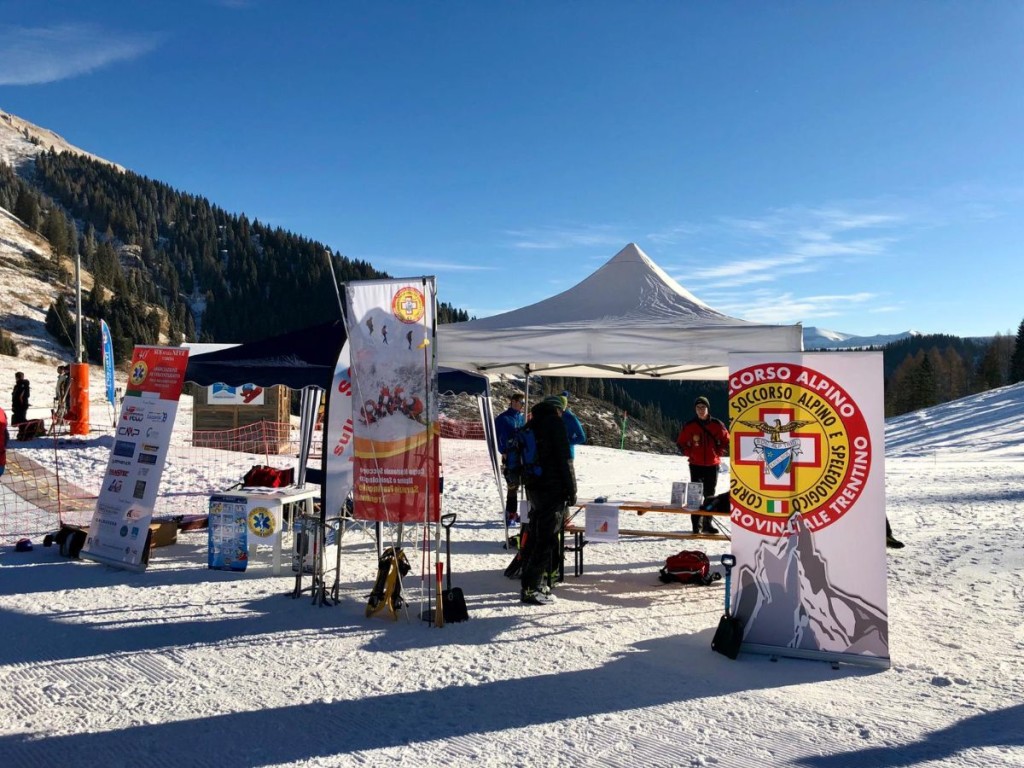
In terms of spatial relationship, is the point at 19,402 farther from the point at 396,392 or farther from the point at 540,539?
the point at 540,539

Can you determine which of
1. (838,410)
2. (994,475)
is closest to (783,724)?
(838,410)

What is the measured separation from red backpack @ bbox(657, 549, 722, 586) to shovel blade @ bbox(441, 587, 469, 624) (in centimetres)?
224

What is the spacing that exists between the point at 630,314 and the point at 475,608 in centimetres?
313

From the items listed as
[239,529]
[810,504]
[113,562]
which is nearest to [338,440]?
[239,529]

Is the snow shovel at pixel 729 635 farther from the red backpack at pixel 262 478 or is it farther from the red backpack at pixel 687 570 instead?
A: the red backpack at pixel 262 478

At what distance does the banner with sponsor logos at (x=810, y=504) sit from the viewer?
4.65m

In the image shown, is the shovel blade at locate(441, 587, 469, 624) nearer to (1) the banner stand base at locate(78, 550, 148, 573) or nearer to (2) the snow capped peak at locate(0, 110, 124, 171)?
(1) the banner stand base at locate(78, 550, 148, 573)

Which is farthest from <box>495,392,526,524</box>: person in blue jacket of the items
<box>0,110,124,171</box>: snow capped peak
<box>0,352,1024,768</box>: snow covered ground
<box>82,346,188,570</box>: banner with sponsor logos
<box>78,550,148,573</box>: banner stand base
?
<box>0,110,124,171</box>: snow capped peak

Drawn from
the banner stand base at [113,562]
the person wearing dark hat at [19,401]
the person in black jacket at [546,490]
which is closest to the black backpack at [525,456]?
the person in black jacket at [546,490]

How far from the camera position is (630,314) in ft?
23.1

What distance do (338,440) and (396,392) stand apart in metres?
2.28

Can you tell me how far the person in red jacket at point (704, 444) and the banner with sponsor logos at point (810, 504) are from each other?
11.1 feet

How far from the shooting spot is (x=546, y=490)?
5.89m

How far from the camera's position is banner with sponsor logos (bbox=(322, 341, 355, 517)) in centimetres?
724
